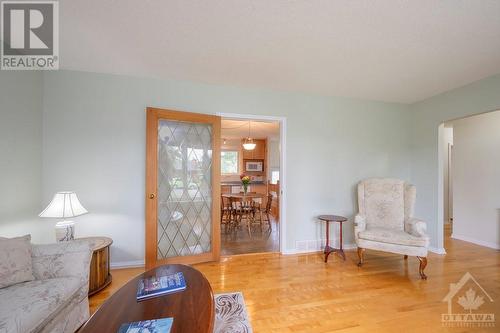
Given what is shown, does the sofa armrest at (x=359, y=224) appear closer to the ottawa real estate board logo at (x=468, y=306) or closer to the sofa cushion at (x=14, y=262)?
the ottawa real estate board logo at (x=468, y=306)

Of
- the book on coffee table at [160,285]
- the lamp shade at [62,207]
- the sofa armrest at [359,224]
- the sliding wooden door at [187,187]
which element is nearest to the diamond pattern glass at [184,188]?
the sliding wooden door at [187,187]

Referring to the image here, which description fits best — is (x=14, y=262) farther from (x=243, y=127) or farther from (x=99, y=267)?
(x=243, y=127)

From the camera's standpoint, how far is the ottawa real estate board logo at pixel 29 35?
1.77m

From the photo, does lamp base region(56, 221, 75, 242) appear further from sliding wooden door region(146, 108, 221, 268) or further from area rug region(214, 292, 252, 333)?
area rug region(214, 292, 252, 333)

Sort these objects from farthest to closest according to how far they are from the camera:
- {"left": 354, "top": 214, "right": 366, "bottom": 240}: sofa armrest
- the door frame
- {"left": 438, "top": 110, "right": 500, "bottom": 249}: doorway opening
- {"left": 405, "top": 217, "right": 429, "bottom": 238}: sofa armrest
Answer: {"left": 438, "top": 110, "right": 500, "bottom": 249}: doorway opening < the door frame < {"left": 354, "top": 214, "right": 366, "bottom": 240}: sofa armrest < {"left": 405, "top": 217, "right": 429, "bottom": 238}: sofa armrest

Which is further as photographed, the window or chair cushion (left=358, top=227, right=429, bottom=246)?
the window

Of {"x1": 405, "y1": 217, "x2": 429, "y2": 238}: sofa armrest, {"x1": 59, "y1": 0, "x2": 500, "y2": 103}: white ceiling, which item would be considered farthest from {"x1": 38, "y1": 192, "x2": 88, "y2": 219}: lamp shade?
{"x1": 405, "y1": 217, "x2": 429, "y2": 238}: sofa armrest

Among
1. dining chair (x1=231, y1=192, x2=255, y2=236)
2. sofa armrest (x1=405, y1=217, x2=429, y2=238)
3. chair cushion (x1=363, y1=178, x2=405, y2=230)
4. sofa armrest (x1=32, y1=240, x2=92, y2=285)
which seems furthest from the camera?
dining chair (x1=231, y1=192, x2=255, y2=236)

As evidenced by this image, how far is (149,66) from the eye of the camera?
2648mm

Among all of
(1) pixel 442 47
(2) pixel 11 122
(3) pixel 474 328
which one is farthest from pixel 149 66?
(3) pixel 474 328

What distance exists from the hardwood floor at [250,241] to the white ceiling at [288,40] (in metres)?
2.65

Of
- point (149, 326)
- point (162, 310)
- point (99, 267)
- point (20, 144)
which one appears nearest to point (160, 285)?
point (162, 310)

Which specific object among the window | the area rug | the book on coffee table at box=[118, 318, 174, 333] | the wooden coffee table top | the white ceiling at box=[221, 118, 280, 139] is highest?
the white ceiling at box=[221, 118, 280, 139]

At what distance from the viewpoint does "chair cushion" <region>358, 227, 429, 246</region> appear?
2.64m
